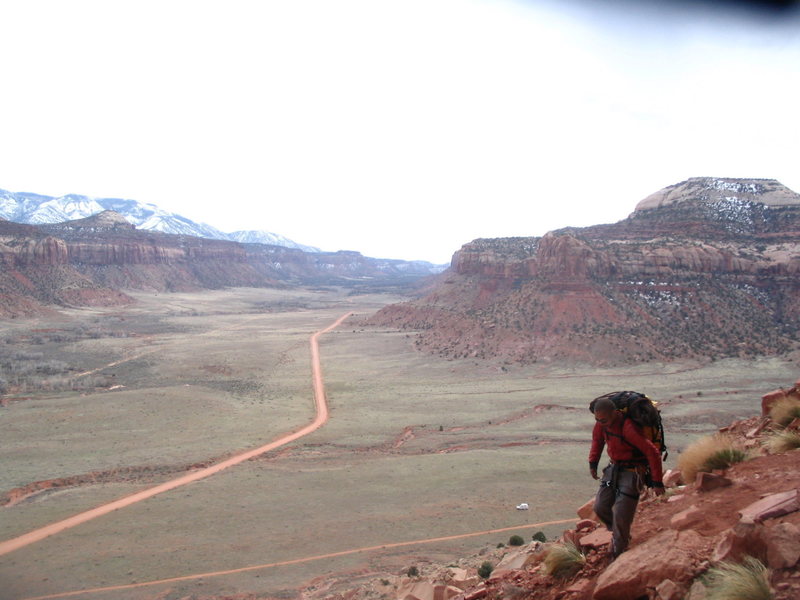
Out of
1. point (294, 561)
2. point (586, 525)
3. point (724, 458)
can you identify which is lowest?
point (294, 561)

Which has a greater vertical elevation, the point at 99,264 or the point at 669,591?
the point at 99,264

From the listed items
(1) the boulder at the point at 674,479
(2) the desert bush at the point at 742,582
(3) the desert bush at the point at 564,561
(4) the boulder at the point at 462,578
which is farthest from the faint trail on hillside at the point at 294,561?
(2) the desert bush at the point at 742,582

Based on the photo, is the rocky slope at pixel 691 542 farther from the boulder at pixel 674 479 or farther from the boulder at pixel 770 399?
the boulder at pixel 770 399

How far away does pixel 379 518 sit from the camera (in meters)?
18.5

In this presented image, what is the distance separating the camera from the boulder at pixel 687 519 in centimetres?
631

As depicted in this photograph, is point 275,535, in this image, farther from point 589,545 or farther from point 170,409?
point 170,409

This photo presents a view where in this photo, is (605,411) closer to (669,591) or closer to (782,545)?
(669,591)

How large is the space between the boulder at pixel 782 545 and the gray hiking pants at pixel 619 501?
1460mm

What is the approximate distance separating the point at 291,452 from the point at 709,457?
21.5 meters

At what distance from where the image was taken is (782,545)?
4527 mm

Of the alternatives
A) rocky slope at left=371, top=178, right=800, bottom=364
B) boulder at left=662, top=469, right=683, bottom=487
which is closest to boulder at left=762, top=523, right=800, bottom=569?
boulder at left=662, top=469, right=683, bottom=487

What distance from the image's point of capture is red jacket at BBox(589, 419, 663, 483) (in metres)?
5.92

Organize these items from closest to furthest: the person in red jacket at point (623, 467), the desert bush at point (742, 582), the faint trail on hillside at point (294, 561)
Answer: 1. the desert bush at point (742, 582)
2. the person in red jacket at point (623, 467)
3. the faint trail on hillside at point (294, 561)

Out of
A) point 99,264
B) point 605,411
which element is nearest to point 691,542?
point 605,411
